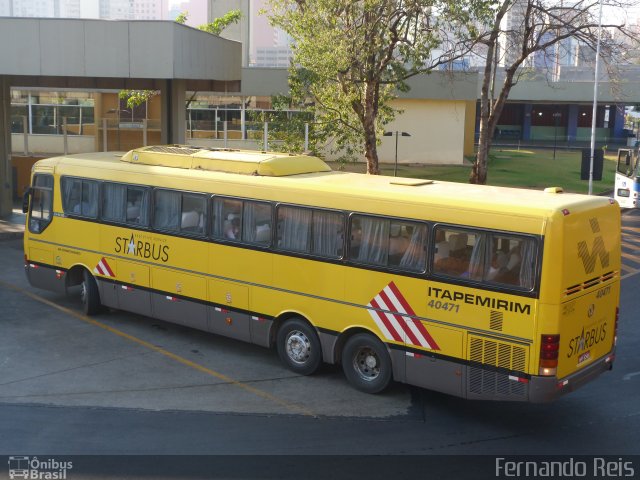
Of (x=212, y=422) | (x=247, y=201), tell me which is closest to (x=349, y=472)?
(x=212, y=422)

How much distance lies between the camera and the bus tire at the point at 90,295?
15.8 metres

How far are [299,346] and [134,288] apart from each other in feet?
12.5

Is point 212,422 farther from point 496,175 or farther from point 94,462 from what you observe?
point 496,175

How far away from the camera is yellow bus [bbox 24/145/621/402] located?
1019 cm

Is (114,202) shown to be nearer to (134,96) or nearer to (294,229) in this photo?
(294,229)

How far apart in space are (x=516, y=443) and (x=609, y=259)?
105 inches

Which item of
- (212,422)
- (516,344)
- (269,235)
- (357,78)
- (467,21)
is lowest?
(212,422)

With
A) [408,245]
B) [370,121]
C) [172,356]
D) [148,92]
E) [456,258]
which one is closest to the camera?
[456,258]

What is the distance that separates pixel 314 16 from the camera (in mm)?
25734

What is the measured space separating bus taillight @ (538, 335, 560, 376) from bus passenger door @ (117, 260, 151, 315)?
732 centimetres

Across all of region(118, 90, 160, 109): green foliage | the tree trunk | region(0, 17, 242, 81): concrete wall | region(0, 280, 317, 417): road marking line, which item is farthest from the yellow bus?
region(118, 90, 160, 109): green foliage

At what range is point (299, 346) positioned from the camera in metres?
12.8

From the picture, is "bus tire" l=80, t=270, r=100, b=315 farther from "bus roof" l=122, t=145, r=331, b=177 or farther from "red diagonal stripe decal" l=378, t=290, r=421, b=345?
"red diagonal stripe decal" l=378, t=290, r=421, b=345

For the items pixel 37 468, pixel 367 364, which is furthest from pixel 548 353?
pixel 37 468
